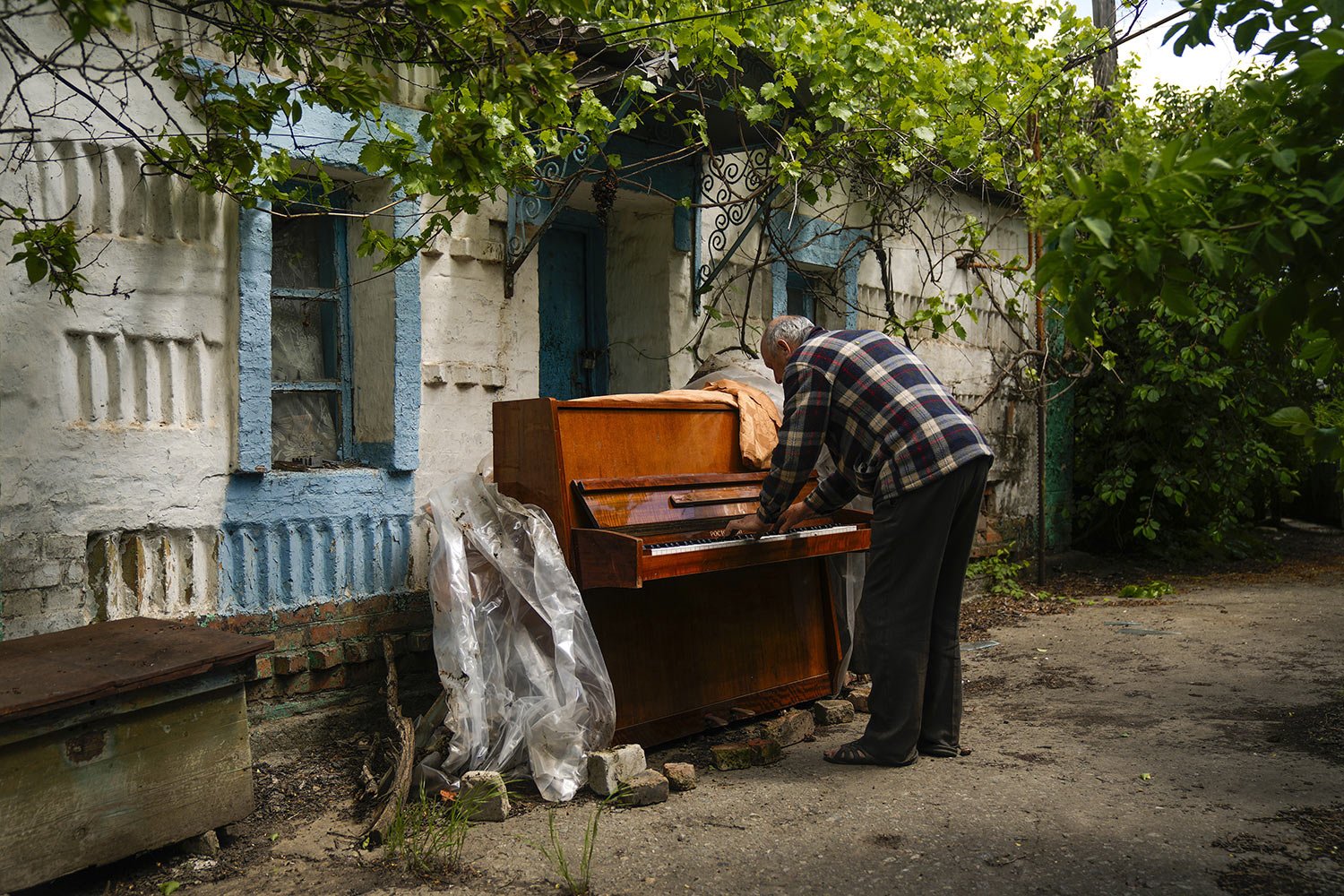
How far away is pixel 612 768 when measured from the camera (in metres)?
4.04

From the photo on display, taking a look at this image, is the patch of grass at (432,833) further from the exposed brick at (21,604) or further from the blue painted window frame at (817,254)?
the blue painted window frame at (817,254)

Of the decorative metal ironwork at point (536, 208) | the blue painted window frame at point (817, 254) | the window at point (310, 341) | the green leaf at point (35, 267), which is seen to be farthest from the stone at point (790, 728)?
the green leaf at point (35, 267)

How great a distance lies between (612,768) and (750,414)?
6.51 ft

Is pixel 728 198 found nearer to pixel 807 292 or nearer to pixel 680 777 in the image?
pixel 807 292

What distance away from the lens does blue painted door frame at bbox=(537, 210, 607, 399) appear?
6340 millimetres

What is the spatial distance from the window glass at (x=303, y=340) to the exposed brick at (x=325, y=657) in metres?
1.24

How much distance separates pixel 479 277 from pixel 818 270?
3.23 metres

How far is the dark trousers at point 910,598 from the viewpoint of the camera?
4.26 meters

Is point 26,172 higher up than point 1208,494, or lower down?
higher up

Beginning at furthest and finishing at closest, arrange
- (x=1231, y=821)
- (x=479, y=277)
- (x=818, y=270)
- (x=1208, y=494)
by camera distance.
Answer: (x=1208, y=494) → (x=818, y=270) → (x=479, y=277) → (x=1231, y=821)

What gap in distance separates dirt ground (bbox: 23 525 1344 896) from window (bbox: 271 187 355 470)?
1.38m

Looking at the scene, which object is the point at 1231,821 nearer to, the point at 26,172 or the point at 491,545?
the point at 491,545

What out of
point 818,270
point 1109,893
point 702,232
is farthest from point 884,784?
point 818,270

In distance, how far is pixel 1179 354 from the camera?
9430mm
